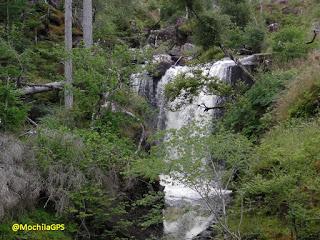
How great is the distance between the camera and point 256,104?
1370cm

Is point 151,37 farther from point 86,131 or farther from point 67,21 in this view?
point 86,131

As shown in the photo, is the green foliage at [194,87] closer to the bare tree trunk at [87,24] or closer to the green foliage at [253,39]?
the bare tree trunk at [87,24]

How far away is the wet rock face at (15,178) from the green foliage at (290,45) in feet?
34.9

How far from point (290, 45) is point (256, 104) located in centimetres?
444

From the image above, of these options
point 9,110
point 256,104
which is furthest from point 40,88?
point 256,104

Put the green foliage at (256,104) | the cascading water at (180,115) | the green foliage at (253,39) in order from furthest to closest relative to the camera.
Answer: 1. the green foliage at (253,39)
2. the green foliage at (256,104)
3. the cascading water at (180,115)

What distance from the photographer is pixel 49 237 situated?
8898 millimetres

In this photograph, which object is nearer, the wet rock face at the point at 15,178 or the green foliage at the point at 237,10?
the wet rock face at the point at 15,178

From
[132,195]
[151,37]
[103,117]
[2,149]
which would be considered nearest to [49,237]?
[2,149]

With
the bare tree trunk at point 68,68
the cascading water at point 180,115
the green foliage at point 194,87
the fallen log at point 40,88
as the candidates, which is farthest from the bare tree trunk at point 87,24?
the green foliage at point 194,87

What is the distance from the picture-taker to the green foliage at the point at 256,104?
13227 mm

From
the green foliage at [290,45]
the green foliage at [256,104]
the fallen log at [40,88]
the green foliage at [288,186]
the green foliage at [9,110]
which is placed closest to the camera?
the green foliage at [288,186]

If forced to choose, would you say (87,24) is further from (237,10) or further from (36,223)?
(237,10)

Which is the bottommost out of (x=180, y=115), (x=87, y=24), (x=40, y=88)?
(x=180, y=115)
